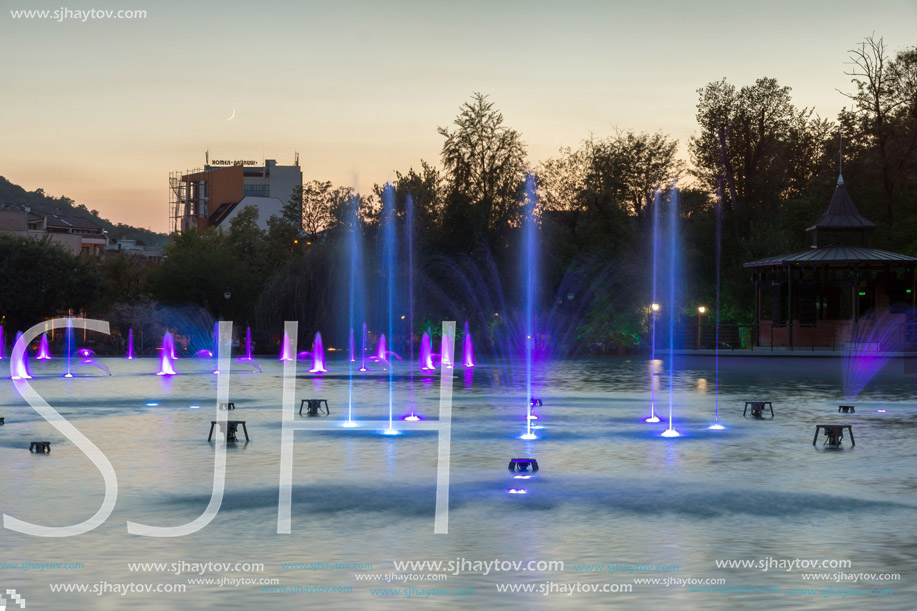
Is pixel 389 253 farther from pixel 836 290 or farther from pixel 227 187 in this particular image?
pixel 227 187

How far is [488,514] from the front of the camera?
13266 mm

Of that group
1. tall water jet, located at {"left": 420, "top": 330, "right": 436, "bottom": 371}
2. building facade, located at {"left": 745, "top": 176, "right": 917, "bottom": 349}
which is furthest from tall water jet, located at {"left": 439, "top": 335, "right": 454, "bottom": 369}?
building facade, located at {"left": 745, "top": 176, "right": 917, "bottom": 349}

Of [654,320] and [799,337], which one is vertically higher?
[654,320]

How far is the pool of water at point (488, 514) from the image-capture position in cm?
959

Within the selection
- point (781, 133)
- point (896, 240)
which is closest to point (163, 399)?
point (896, 240)

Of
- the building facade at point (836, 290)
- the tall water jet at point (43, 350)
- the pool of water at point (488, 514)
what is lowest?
the pool of water at point (488, 514)

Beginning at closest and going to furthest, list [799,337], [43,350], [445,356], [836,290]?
[445,356]
[799,337]
[836,290]
[43,350]

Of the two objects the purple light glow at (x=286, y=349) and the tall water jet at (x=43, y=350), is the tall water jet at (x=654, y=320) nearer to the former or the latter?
the purple light glow at (x=286, y=349)

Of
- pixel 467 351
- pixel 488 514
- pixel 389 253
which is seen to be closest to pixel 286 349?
pixel 389 253

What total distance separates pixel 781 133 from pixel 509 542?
8095 centimetres

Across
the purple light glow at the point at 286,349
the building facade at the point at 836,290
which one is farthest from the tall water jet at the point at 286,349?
the building facade at the point at 836,290

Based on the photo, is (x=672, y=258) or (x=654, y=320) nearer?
(x=654, y=320)

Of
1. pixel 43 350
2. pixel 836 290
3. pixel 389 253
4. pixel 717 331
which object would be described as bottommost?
pixel 43 350

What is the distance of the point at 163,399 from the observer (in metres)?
32.3
